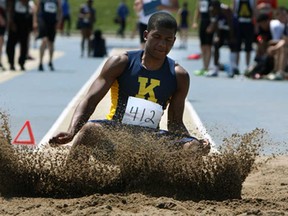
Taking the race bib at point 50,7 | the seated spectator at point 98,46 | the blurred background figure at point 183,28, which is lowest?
the blurred background figure at point 183,28

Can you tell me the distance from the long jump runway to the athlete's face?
2.34ft

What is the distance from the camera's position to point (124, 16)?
5497 centimetres

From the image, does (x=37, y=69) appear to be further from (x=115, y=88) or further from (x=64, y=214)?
(x=64, y=214)

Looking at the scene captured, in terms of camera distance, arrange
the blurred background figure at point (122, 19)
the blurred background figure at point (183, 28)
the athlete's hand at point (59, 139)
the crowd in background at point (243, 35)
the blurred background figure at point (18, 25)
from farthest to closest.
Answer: the blurred background figure at point (122, 19) < the blurred background figure at point (183, 28) < the blurred background figure at point (18, 25) < the crowd in background at point (243, 35) < the athlete's hand at point (59, 139)

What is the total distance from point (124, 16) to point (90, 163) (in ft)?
158

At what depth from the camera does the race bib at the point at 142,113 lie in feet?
25.4

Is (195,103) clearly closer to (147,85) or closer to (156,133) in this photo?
(147,85)

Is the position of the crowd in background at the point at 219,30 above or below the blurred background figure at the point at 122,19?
above

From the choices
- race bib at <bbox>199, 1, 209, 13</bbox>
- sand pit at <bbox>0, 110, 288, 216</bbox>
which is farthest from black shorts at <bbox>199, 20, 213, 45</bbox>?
sand pit at <bbox>0, 110, 288, 216</bbox>

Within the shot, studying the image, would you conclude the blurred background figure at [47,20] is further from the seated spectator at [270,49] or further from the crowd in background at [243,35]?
the seated spectator at [270,49]

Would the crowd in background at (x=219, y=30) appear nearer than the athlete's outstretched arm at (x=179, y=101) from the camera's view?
No

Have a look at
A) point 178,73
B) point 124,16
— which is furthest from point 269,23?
point 124,16


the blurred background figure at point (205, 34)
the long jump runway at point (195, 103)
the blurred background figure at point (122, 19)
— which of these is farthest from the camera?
the blurred background figure at point (122, 19)

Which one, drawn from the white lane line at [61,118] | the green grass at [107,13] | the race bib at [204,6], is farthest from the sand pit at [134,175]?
the green grass at [107,13]
